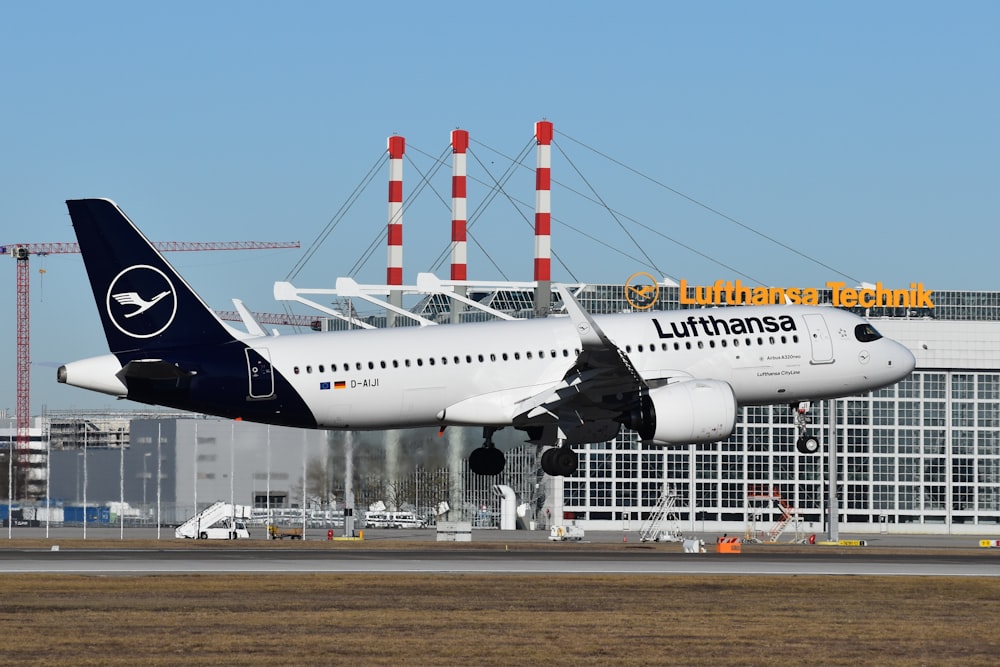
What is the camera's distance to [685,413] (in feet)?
179

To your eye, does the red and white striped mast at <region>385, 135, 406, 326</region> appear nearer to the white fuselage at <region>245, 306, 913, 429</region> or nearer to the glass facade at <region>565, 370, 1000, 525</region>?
the glass facade at <region>565, 370, 1000, 525</region>

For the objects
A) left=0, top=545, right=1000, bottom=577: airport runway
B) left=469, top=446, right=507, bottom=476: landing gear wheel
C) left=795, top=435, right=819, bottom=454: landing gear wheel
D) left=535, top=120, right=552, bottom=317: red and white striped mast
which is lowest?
left=0, top=545, right=1000, bottom=577: airport runway

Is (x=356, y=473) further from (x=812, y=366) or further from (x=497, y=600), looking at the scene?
(x=497, y=600)

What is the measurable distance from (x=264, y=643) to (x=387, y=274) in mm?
136592

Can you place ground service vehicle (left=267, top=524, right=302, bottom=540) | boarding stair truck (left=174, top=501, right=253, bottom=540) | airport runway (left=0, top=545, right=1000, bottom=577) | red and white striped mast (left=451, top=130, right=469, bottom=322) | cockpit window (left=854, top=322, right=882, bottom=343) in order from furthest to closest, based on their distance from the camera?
red and white striped mast (left=451, top=130, right=469, bottom=322) → boarding stair truck (left=174, top=501, right=253, bottom=540) → ground service vehicle (left=267, top=524, right=302, bottom=540) → cockpit window (left=854, top=322, right=882, bottom=343) → airport runway (left=0, top=545, right=1000, bottom=577)

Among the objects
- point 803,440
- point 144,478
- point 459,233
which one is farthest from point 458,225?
point 803,440

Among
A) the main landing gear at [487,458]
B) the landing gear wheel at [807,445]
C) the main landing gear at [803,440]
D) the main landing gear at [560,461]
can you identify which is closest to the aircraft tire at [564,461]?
the main landing gear at [560,461]

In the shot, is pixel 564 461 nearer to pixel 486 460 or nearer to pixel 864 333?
pixel 486 460

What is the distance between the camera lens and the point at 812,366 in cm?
A: 5812

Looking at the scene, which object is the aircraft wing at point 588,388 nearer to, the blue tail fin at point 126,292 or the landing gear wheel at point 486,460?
the landing gear wheel at point 486,460

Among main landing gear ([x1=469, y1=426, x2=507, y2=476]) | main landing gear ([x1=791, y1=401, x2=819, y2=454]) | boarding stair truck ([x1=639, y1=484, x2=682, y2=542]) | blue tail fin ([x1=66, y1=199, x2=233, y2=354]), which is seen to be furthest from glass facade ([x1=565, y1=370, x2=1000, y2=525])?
blue tail fin ([x1=66, y1=199, x2=233, y2=354])

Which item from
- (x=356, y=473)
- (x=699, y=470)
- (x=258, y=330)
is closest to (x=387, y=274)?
(x=699, y=470)

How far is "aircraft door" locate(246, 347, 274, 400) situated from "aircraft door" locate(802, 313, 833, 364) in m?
19.7

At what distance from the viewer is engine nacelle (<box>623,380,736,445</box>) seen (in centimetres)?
5456
